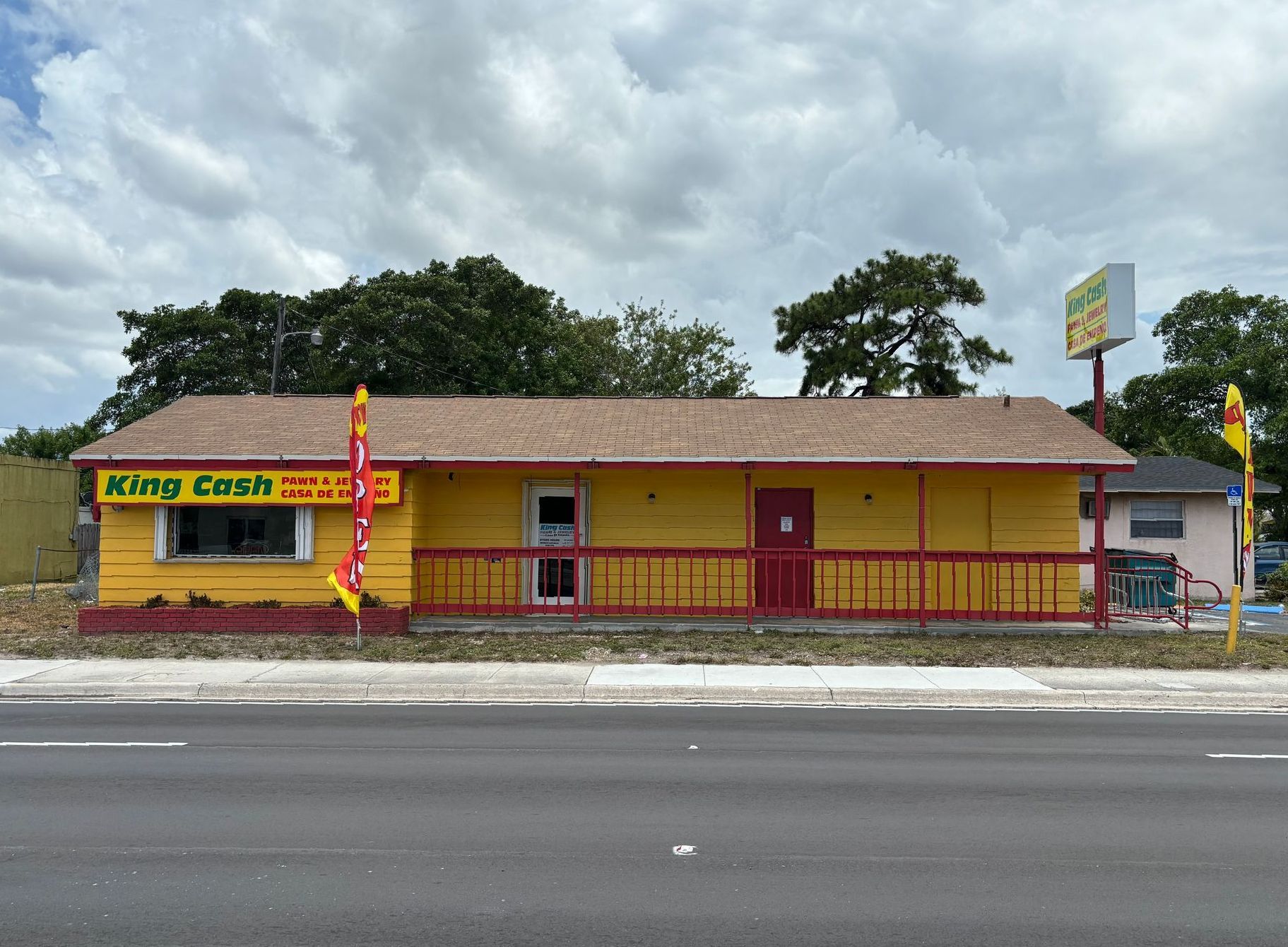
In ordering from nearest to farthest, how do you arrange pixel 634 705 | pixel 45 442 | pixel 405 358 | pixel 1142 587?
pixel 634 705 → pixel 1142 587 → pixel 405 358 → pixel 45 442

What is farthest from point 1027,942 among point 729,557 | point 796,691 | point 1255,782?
point 729,557

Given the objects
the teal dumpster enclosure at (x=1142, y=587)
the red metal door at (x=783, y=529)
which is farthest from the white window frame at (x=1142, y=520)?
the red metal door at (x=783, y=529)

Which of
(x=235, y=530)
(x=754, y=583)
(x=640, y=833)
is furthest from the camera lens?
(x=754, y=583)

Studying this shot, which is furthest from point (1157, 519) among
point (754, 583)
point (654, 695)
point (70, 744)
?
point (70, 744)

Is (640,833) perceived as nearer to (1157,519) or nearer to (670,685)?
(670,685)

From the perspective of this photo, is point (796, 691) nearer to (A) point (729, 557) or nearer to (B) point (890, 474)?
(A) point (729, 557)

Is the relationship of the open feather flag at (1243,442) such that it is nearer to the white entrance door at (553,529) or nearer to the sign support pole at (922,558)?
the sign support pole at (922,558)

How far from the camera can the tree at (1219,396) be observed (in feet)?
128

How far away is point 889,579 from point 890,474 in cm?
178

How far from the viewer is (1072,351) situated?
56.3 ft

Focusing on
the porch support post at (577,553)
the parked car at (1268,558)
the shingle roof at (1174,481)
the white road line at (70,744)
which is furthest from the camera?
the parked car at (1268,558)

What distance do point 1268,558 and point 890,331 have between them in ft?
49.2

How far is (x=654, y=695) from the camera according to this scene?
10.5m

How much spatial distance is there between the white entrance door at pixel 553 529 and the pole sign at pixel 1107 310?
357 inches
